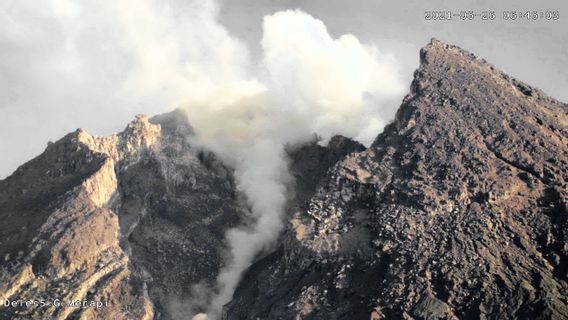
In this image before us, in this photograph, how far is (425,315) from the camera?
199 meters

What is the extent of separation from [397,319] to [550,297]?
24.3 m

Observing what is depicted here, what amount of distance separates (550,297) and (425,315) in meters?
19.8

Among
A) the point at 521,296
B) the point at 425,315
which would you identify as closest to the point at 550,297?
the point at 521,296

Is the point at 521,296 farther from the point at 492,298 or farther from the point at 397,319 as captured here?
the point at 397,319

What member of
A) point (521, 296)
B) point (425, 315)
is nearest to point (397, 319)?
point (425, 315)

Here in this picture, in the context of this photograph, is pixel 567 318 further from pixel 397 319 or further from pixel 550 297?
pixel 397 319

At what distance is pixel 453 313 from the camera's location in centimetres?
19925

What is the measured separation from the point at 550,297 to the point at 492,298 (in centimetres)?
907

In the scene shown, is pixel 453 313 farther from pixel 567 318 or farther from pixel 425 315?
pixel 567 318

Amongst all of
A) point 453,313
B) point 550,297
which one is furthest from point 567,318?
point 453,313

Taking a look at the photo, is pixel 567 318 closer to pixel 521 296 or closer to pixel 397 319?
pixel 521 296

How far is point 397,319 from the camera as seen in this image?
656ft

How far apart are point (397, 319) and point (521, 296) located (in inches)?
785

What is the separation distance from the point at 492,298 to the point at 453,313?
6.67 metres
